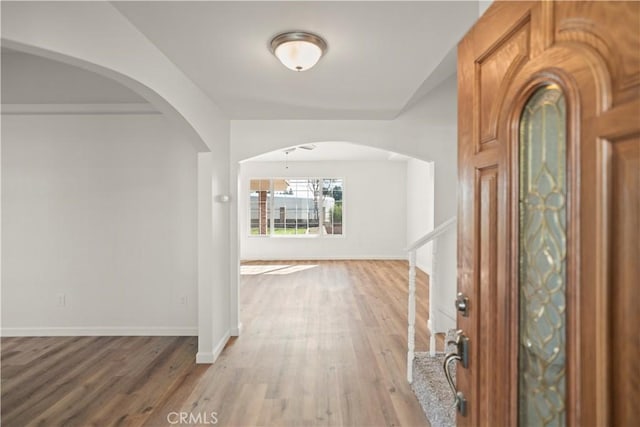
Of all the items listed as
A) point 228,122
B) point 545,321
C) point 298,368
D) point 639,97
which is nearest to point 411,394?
point 298,368

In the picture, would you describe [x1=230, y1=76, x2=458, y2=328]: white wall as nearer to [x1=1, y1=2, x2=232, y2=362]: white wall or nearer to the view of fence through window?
[x1=1, y1=2, x2=232, y2=362]: white wall

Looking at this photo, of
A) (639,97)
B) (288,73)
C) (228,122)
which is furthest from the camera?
(228,122)

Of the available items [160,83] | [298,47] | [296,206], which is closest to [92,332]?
[160,83]

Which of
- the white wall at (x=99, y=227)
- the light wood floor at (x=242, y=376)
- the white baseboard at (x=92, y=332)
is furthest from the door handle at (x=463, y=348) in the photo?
the white baseboard at (x=92, y=332)

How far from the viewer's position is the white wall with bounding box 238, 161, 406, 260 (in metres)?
9.22

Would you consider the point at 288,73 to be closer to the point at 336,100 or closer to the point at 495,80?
the point at 336,100

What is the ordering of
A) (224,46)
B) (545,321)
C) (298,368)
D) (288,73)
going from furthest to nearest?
1. (298,368)
2. (288,73)
3. (224,46)
4. (545,321)

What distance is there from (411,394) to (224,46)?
2.78m

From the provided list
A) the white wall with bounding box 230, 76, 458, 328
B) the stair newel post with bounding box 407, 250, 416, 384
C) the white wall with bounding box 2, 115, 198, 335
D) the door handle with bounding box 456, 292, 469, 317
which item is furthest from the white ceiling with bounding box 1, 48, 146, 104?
the door handle with bounding box 456, 292, 469, 317

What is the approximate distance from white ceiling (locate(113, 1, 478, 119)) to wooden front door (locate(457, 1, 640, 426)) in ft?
2.60

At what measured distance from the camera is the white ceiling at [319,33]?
1.78 m

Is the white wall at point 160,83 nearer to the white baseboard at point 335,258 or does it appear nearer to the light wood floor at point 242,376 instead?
the light wood floor at point 242,376

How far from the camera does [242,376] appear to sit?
306 cm

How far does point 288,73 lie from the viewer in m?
2.65
